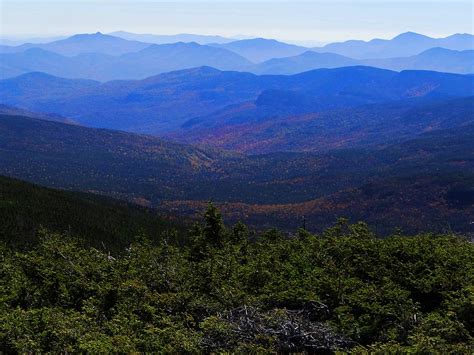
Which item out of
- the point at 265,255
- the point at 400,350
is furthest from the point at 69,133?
the point at 400,350

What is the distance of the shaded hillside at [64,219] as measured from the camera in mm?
45688

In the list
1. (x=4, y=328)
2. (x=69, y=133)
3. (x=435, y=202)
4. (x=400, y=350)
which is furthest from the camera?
(x=69, y=133)

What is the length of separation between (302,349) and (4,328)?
857cm

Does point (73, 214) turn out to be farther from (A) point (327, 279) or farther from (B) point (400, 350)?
(B) point (400, 350)

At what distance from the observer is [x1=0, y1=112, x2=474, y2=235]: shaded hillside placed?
317ft

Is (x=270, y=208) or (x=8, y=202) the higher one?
(x=8, y=202)

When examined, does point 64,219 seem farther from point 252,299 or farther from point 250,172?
point 250,172

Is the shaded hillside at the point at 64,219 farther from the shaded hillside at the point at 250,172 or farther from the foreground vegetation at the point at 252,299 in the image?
the shaded hillside at the point at 250,172

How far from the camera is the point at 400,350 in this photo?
13.4 meters

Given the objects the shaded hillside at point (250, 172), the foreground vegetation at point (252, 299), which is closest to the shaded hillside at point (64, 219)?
the foreground vegetation at point (252, 299)

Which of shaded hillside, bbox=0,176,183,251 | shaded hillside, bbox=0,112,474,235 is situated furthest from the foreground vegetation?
shaded hillside, bbox=0,112,474,235

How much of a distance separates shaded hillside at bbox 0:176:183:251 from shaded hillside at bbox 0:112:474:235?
3323 cm

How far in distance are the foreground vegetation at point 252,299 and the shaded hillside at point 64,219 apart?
20.5m

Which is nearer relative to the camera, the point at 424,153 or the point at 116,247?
the point at 116,247
